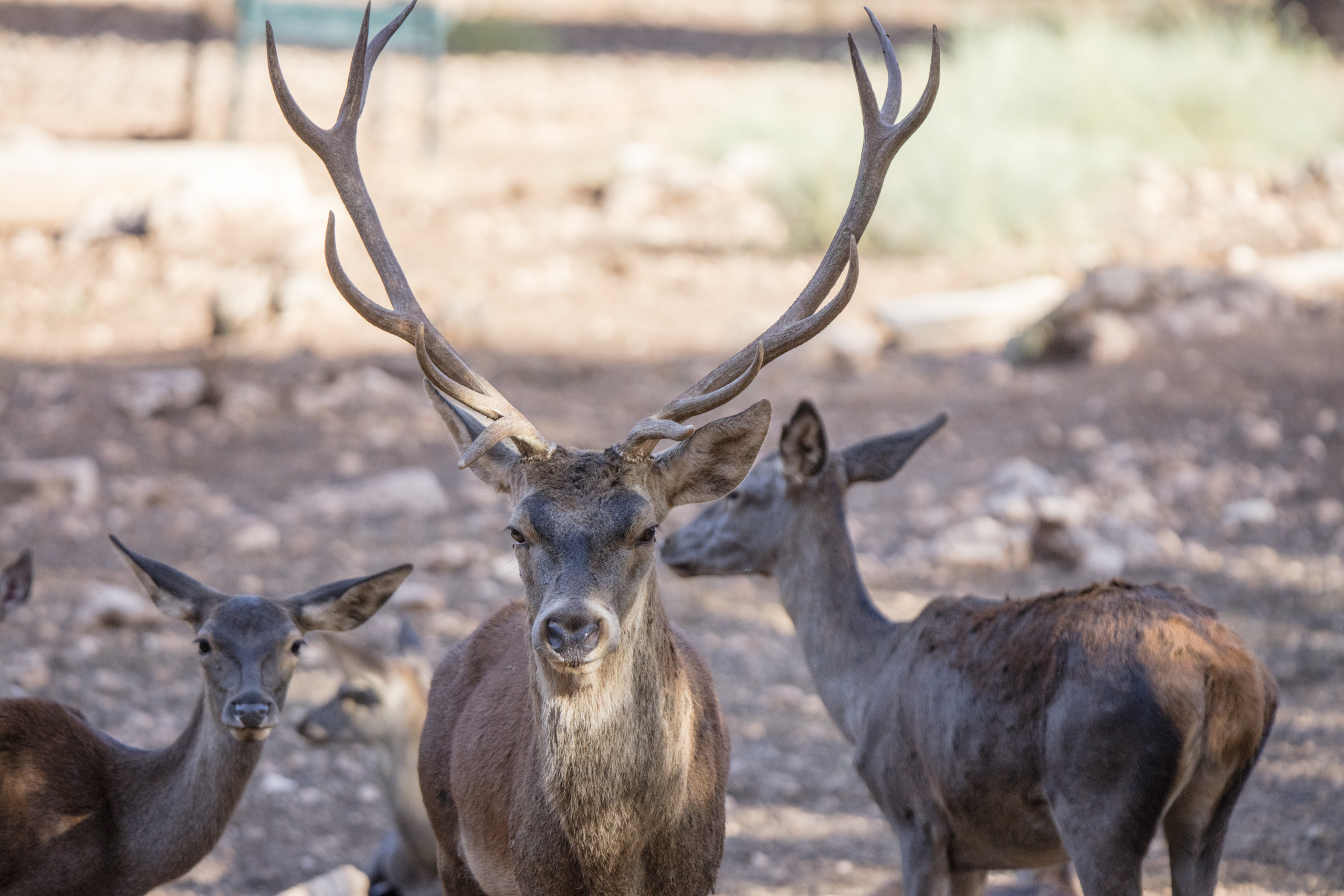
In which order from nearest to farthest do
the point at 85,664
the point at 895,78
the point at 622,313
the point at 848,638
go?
the point at 895,78
the point at 848,638
the point at 85,664
the point at 622,313

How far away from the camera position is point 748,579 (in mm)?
8195

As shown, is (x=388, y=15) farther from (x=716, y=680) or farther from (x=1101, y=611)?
(x=1101, y=611)

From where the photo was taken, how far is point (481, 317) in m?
11.6

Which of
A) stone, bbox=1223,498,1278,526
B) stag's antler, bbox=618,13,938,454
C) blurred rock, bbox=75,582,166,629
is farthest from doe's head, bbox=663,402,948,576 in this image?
stone, bbox=1223,498,1278,526

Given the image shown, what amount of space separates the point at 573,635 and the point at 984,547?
5.13m

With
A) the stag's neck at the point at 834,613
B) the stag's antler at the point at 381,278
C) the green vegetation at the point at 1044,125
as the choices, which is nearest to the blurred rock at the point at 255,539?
the stag's neck at the point at 834,613

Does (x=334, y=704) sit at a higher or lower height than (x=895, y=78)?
lower

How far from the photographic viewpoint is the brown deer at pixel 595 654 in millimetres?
3582

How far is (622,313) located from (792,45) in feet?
49.6

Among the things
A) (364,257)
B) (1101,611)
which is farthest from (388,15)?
(1101,611)

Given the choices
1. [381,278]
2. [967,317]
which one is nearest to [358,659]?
[381,278]

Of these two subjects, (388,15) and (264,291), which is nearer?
(264,291)

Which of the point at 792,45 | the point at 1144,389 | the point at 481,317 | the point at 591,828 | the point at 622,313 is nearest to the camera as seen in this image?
the point at 591,828

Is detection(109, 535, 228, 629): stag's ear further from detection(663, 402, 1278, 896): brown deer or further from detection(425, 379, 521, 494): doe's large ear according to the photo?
detection(663, 402, 1278, 896): brown deer
